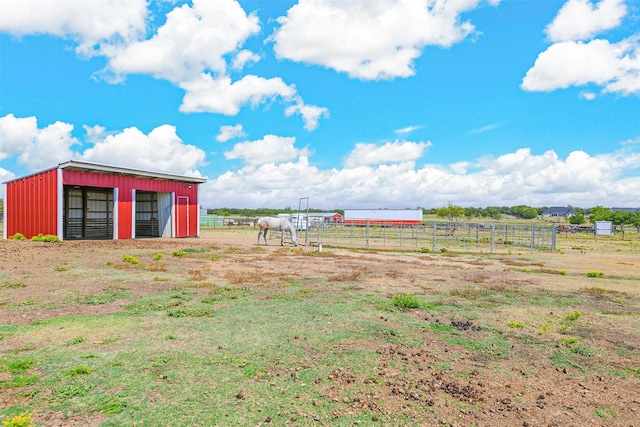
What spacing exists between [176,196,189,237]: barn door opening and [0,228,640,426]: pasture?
1925cm

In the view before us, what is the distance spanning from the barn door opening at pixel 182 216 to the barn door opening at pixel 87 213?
17.1 feet

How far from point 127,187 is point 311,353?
81.8 feet

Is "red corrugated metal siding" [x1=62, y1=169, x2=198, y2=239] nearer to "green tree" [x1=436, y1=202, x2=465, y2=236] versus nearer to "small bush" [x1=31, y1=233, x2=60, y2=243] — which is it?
"small bush" [x1=31, y1=233, x2=60, y2=243]

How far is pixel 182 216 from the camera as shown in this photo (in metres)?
30.5

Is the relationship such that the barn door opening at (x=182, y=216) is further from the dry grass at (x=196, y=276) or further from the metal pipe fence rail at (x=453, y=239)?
the dry grass at (x=196, y=276)

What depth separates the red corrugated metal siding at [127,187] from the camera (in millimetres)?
23719

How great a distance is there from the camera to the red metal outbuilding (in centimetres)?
2297

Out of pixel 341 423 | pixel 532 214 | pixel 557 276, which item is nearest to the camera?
pixel 341 423

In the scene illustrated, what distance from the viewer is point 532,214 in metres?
147

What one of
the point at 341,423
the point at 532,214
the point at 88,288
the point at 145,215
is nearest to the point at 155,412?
the point at 341,423

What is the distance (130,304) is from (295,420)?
5.64 metres

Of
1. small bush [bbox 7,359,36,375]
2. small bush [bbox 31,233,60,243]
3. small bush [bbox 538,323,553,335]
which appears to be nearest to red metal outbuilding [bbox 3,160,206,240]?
small bush [bbox 31,233,60,243]

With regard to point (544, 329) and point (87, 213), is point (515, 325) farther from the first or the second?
point (87, 213)

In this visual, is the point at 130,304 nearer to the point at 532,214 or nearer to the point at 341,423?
the point at 341,423
